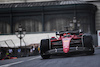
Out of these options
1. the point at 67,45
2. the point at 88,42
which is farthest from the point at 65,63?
the point at 88,42

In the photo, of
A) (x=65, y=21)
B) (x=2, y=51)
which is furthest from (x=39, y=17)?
(x=2, y=51)

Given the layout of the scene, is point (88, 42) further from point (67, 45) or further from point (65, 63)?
point (65, 63)

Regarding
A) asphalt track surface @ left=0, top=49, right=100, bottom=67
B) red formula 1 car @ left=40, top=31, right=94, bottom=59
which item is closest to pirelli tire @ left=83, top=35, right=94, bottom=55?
A: red formula 1 car @ left=40, top=31, right=94, bottom=59

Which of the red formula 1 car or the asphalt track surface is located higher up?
the red formula 1 car

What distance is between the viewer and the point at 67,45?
640 inches

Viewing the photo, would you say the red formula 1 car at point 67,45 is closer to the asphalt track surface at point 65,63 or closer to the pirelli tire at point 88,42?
the pirelli tire at point 88,42

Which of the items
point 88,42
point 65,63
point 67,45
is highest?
point 88,42

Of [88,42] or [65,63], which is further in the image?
[88,42]

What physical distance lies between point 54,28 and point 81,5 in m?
6.74

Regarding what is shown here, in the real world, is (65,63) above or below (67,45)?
below

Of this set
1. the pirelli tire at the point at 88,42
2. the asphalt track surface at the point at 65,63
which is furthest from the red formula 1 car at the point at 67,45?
the asphalt track surface at the point at 65,63

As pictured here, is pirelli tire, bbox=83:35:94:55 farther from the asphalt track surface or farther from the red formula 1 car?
the asphalt track surface

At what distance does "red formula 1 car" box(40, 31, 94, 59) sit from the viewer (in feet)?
53.4

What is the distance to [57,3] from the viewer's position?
48.7 m
